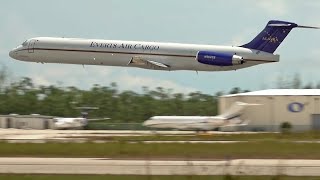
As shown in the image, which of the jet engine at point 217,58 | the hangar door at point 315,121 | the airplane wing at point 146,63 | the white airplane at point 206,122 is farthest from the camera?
the white airplane at point 206,122

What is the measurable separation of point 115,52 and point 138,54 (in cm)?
269

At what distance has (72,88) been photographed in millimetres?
154125

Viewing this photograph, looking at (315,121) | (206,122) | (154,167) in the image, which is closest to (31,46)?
(206,122)

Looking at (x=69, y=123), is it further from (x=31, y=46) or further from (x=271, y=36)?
(x=271, y=36)

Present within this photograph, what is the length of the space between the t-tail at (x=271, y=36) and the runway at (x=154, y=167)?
5290cm

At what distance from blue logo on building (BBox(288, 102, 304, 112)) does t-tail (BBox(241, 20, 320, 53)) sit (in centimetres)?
674

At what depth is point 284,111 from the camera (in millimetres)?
92000

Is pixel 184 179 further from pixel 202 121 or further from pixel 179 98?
pixel 179 98

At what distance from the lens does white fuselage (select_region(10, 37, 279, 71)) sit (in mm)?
86938

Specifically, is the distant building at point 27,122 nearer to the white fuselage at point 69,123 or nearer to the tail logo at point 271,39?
the white fuselage at point 69,123

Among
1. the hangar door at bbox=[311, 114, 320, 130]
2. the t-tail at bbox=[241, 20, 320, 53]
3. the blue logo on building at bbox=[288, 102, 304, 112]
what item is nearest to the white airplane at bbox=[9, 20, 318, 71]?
the t-tail at bbox=[241, 20, 320, 53]

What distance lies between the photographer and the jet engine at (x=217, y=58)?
87562 millimetres

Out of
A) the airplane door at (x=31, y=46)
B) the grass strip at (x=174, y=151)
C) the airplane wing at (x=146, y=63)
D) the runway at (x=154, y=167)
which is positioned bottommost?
the runway at (x=154, y=167)

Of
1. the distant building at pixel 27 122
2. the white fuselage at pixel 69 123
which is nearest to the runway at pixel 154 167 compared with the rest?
the white fuselage at pixel 69 123
